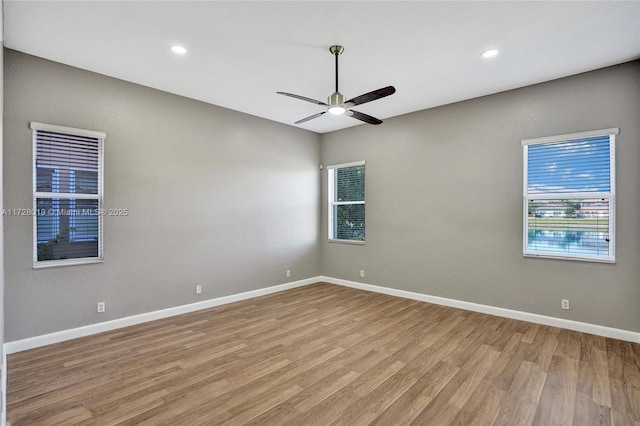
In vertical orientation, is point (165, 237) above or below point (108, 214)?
below

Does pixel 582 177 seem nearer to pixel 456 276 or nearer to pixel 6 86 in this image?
pixel 456 276

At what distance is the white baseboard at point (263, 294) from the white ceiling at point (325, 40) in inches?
116

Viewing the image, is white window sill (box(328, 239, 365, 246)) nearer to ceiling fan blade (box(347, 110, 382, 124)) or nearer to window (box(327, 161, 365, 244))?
window (box(327, 161, 365, 244))

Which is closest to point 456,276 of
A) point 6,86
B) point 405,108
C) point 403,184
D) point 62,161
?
point 403,184

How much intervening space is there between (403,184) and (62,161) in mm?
4623

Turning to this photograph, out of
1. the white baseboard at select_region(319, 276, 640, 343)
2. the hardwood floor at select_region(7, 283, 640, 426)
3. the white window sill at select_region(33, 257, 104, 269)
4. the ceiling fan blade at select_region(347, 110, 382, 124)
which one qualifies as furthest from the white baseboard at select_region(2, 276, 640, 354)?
the ceiling fan blade at select_region(347, 110, 382, 124)

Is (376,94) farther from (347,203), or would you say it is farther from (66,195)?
(66,195)

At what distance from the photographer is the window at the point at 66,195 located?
10.6ft

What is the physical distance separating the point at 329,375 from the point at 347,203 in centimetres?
377

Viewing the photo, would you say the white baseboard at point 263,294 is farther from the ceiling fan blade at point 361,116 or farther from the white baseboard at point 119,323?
the ceiling fan blade at point 361,116

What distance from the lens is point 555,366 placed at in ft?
9.25

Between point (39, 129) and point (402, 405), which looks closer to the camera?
point (402, 405)

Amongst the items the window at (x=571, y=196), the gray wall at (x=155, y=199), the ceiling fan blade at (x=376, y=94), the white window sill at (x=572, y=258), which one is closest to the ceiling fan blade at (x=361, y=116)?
the ceiling fan blade at (x=376, y=94)

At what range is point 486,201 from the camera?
14.1 ft
